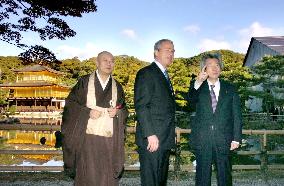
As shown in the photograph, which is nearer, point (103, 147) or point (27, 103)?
point (103, 147)

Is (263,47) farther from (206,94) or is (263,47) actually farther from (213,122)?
(213,122)

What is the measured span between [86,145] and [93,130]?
0.68 feet

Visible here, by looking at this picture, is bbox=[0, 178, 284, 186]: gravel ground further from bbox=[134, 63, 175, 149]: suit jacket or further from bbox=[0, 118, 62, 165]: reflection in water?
bbox=[134, 63, 175, 149]: suit jacket

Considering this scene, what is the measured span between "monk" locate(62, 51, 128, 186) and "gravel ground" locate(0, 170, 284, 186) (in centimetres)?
204

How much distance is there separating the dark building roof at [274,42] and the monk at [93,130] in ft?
94.7

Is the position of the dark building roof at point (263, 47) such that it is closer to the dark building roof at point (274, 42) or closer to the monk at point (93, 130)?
the dark building roof at point (274, 42)

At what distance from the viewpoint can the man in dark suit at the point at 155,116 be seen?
3.61 m

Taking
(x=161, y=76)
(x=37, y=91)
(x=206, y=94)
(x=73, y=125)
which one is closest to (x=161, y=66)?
(x=161, y=76)

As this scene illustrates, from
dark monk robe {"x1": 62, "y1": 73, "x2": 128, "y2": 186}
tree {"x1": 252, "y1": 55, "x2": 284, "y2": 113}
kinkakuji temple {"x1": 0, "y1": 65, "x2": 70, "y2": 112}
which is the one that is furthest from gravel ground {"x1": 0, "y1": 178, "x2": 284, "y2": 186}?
kinkakuji temple {"x1": 0, "y1": 65, "x2": 70, "y2": 112}

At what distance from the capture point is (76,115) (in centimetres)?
404

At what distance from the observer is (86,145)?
13.2ft

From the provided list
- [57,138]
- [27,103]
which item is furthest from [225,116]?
[27,103]

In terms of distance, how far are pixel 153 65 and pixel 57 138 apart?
66.1 inches

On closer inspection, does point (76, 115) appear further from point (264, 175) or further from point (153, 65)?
point (264, 175)
